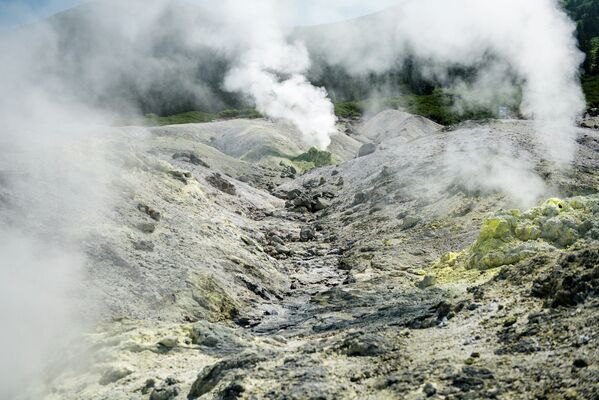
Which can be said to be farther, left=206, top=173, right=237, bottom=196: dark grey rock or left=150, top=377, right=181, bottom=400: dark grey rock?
left=206, top=173, right=237, bottom=196: dark grey rock

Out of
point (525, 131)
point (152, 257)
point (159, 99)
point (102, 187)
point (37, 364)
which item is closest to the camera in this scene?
point (37, 364)

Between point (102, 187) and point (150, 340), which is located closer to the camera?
point (150, 340)

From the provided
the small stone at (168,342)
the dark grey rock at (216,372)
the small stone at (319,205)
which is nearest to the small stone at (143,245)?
the small stone at (168,342)

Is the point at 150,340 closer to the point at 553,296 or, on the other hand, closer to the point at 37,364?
the point at 37,364

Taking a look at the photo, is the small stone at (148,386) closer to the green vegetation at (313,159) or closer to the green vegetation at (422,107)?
the green vegetation at (313,159)

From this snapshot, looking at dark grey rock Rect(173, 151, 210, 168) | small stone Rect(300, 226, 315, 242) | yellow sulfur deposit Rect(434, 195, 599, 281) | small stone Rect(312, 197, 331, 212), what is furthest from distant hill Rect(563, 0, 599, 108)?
yellow sulfur deposit Rect(434, 195, 599, 281)

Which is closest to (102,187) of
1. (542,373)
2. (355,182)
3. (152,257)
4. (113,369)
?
(152,257)

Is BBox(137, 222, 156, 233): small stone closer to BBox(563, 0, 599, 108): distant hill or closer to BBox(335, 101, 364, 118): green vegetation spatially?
BBox(563, 0, 599, 108): distant hill
